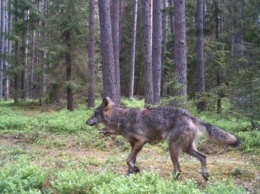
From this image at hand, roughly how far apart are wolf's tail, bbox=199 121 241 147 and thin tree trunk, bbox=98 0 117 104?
24.0 ft

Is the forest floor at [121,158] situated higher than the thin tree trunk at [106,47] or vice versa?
the thin tree trunk at [106,47]

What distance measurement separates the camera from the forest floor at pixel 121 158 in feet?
24.5

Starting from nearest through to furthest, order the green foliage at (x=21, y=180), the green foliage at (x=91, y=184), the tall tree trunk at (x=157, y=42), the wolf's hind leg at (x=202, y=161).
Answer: the green foliage at (x=91, y=184) → the green foliage at (x=21, y=180) → the wolf's hind leg at (x=202, y=161) → the tall tree trunk at (x=157, y=42)

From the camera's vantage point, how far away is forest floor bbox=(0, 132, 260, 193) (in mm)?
7473

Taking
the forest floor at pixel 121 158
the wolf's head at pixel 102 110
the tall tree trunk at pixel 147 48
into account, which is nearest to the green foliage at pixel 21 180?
the forest floor at pixel 121 158

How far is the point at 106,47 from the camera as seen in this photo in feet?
46.1

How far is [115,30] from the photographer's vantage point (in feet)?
75.3

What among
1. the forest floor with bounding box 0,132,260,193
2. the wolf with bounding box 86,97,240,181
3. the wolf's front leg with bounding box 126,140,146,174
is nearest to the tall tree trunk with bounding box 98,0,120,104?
the forest floor with bounding box 0,132,260,193

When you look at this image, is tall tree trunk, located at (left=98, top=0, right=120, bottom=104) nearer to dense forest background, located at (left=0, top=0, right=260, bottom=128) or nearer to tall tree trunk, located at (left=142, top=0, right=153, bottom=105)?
dense forest background, located at (left=0, top=0, right=260, bottom=128)

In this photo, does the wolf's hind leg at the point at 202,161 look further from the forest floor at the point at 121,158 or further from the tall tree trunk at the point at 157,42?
the tall tree trunk at the point at 157,42

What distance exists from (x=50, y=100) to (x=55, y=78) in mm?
3374

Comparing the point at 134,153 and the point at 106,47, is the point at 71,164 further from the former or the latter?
the point at 106,47

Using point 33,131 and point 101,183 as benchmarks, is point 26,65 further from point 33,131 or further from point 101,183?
point 101,183

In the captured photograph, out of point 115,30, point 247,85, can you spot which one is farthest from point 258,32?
point 247,85
